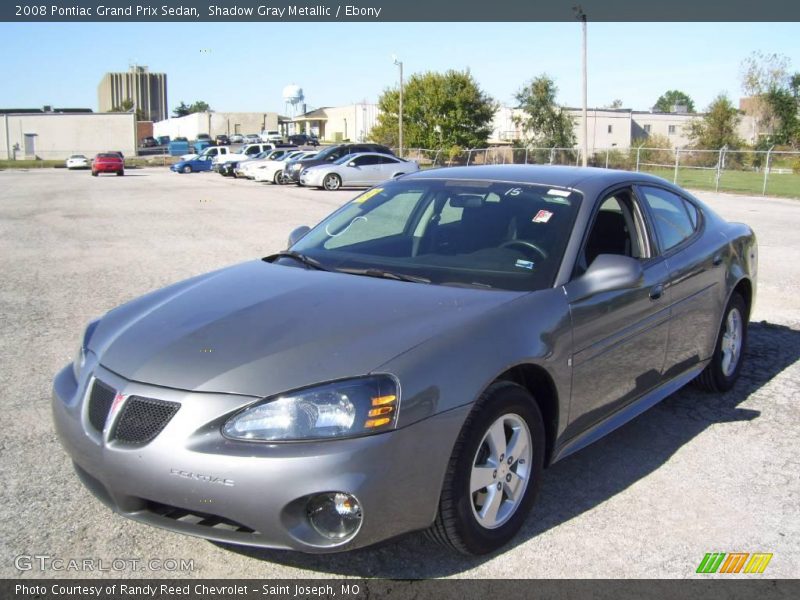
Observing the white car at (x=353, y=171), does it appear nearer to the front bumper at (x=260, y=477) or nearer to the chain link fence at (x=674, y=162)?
the chain link fence at (x=674, y=162)

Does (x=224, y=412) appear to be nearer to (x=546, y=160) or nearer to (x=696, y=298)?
(x=696, y=298)

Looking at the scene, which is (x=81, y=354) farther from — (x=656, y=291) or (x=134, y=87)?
(x=134, y=87)

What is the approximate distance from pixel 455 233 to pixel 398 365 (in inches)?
60.4

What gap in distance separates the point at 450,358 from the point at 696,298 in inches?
94.5

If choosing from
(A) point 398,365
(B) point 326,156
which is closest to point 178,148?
(B) point 326,156

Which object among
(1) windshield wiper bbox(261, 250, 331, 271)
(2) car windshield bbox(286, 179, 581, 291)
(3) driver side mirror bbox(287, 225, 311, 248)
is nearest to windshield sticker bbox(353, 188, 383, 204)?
(2) car windshield bbox(286, 179, 581, 291)

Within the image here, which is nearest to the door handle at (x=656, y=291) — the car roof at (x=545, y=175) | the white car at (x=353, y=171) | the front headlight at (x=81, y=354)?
the car roof at (x=545, y=175)

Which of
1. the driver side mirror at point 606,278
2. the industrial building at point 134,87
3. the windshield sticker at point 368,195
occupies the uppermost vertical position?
the industrial building at point 134,87

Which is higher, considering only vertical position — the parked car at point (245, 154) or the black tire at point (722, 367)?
the parked car at point (245, 154)

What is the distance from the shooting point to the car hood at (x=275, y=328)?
9.99ft

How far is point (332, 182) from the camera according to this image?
30.7 meters

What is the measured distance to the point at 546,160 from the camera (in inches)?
1784
